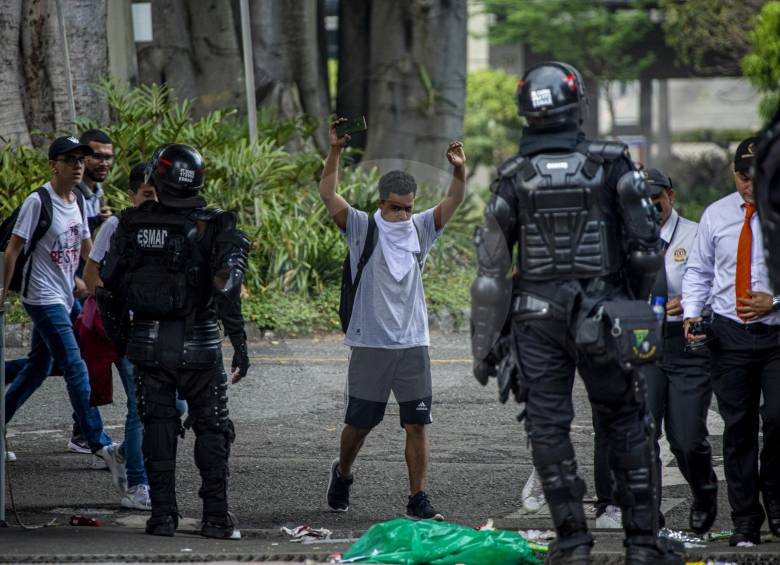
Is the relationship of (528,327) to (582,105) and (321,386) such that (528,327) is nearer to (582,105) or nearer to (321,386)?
(582,105)

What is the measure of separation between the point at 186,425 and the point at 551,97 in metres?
2.34

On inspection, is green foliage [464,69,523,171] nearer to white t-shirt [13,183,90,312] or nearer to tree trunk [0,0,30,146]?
tree trunk [0,0,30,146]

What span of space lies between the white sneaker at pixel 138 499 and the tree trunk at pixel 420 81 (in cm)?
1317

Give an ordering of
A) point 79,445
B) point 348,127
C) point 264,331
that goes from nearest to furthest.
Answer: point 348,127
point 79,445
point 264,331

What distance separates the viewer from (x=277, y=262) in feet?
46.5

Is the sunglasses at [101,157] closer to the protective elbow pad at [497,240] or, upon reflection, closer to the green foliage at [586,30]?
the protective elbow pad at [497,240]

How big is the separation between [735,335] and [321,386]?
5219 mm

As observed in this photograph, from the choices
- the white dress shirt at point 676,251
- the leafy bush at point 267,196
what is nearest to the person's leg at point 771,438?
the white dress shirt at point 676,251

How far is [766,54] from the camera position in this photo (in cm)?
2569

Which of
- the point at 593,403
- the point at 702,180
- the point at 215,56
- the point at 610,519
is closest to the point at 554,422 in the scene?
the point at 593,403

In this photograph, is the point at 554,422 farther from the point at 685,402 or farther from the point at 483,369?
the point at 685,402

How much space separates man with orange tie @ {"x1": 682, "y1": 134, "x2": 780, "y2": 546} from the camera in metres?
5.95

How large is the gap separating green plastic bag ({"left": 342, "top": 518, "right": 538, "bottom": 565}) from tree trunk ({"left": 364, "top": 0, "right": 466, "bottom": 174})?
1456cm

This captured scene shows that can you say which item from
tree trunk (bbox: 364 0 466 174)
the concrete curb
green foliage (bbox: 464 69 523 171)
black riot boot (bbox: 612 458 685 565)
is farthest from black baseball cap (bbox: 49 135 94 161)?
green foliage (bbox: 464 69 523 171)
